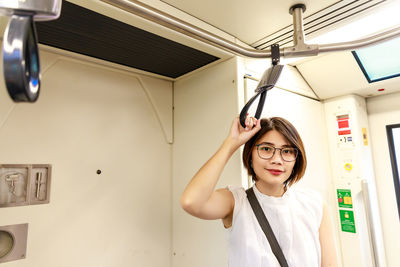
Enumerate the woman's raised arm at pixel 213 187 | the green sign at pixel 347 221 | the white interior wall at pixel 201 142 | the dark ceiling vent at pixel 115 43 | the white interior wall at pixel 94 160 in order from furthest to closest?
1. the green sign at pixel 347 221
2. the white interior wall at pixel 201 142
3. the white interior wall at pixel 94 160
4. the dark ceiling vent at pixel 115 43
5. the woman's raised arm at pixel 213 187

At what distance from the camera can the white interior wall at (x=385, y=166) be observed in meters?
1.62

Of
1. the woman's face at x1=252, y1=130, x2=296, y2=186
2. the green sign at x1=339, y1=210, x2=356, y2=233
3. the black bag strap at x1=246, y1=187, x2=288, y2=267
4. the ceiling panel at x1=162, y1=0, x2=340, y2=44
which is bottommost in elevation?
the green sign at x1=339, y1=210, x2=356, y2=233

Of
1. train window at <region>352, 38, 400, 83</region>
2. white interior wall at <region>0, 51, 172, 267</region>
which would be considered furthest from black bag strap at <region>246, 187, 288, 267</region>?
train window at <region>352, 38, 400, 83</region>

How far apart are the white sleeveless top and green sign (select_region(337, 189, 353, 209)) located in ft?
2.37

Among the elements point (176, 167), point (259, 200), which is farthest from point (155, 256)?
point (259, 200)

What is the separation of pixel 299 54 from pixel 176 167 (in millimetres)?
922

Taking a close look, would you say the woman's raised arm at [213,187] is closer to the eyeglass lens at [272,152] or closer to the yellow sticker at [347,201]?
the eyeglass lens at [272,152]

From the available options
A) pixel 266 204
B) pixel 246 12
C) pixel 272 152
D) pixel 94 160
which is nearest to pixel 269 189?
pixel 266 204

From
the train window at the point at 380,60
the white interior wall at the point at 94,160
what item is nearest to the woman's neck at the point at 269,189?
the white interior wall at the point at 94,160

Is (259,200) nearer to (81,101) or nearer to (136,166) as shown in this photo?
(136,166)

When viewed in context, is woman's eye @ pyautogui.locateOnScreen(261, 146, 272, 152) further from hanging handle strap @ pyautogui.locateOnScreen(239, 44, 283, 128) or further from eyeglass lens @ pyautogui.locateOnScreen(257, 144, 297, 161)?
hanging handle strap @ pyautogui.locateOnScreen(239, 44, 283, 128)

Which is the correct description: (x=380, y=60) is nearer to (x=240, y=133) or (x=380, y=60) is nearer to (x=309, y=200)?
(x=309, y=200)

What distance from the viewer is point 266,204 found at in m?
0.95

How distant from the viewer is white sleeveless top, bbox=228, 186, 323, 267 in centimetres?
86
